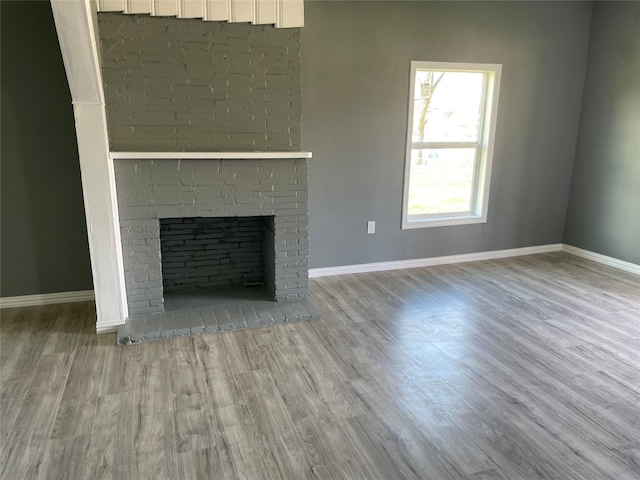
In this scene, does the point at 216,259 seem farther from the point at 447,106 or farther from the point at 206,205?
the point at 447,106

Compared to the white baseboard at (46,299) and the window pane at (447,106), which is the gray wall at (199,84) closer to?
A: the white baseboard at (46,299)

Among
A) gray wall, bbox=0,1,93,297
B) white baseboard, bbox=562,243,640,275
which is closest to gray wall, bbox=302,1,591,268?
white baseboard, bbox=562,243,640,275

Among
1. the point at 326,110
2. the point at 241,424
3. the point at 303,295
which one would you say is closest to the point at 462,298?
the point at 303,295

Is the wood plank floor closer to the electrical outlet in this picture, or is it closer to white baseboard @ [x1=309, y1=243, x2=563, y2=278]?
white baseboard @ [x1=309, y1=243, x2=563, y2=278]

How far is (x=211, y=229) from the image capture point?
147 inches

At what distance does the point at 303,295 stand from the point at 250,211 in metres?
0.79

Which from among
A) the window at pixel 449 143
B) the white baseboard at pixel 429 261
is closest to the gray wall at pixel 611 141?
the white baseboard at pixel 429 261

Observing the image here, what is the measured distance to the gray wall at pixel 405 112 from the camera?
3914mm

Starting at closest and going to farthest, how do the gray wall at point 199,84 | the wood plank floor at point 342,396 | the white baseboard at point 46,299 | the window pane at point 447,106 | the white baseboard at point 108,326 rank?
the wood plank floor at point 342,396 → the gray wall at point 199,84 → the white baseboard at point 108,326 → the white baseboard at point 46,299 → the window pane at point 447,106

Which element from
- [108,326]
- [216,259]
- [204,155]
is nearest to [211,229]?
[216,259]

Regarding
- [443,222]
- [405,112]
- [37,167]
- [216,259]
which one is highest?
[405,112]

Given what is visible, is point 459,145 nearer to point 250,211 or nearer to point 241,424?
point 250,211

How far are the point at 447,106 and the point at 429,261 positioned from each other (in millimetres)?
1502

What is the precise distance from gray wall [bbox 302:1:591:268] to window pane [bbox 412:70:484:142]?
0.18 m
